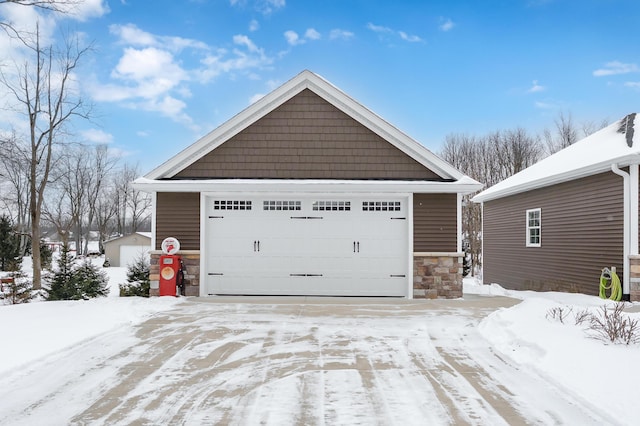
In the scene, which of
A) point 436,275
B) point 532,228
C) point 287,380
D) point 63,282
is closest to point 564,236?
point 532,228

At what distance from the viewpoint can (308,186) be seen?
1073cm

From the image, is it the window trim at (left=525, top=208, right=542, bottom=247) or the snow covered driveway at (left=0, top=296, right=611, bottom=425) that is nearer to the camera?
the snow covered driveway at (left=0, top=296, right=611, bottom=425)

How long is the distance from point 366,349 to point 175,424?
2888mm

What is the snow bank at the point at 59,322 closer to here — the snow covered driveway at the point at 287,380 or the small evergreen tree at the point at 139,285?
the snow covered driveway at the point at 287,380

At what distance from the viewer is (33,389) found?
4.62 metres

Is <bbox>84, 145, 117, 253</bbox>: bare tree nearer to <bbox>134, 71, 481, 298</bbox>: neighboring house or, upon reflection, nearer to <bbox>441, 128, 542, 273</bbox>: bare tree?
<bbox>441, 128, 542, 273</bbox>: bare tree

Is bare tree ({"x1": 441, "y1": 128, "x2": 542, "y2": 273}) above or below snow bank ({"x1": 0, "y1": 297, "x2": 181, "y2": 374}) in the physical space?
above

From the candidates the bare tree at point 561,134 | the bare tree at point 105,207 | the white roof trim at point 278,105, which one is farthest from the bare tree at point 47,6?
the bare tree at point 105,207

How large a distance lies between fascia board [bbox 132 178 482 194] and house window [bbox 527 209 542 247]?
17.5 feet

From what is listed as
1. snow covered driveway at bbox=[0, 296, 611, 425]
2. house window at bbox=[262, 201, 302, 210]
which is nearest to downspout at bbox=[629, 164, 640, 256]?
snow covered driveway at bbox=[0, 296, 611, 425]

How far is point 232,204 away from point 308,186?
6.11ft

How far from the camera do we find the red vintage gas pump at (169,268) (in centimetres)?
1059

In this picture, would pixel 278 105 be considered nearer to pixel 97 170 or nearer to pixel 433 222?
pixel 433 222

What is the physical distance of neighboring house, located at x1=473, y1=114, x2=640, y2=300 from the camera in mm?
10781
